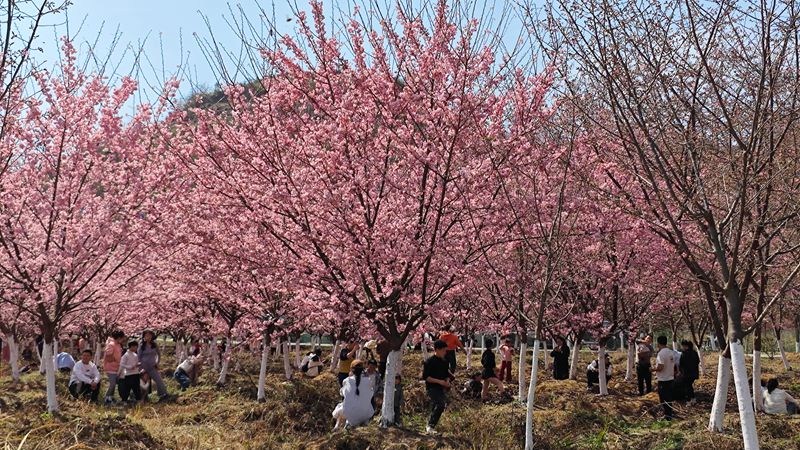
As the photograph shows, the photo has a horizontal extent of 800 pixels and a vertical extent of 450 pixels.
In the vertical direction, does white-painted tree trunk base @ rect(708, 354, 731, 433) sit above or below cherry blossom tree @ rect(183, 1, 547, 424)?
below

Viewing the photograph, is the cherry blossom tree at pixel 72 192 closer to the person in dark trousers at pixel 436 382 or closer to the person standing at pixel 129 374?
the person standing at pixel 129 374

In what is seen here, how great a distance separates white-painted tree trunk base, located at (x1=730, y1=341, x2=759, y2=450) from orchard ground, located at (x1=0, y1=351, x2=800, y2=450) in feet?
7.36

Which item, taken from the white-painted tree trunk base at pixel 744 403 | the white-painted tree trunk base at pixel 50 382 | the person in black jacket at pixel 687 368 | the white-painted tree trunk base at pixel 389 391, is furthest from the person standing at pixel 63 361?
the white-painted tree trunk base at pixel 744 403

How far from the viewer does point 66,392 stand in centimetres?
1466

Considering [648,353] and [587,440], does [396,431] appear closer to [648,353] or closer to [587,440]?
[587,440]

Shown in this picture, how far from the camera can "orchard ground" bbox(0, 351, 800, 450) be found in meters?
8.35

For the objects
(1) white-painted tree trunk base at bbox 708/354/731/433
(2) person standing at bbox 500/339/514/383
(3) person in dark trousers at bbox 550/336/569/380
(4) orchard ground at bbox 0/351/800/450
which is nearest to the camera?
(4) orchard ground at bbox 0/351/800/450

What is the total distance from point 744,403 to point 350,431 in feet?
15.3

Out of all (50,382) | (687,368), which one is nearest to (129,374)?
(50,382)

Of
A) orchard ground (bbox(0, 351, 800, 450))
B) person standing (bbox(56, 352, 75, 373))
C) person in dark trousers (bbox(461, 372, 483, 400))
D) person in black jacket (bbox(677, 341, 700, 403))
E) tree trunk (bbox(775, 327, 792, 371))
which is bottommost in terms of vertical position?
orchard ground (bbox(0, 351, 800, 450))

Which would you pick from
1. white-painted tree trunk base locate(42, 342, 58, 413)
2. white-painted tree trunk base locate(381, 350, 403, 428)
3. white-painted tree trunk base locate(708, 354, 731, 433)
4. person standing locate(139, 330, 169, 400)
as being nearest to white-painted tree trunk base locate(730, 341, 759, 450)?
white-painted tree trunk base locate(708, 354, 731, 433)

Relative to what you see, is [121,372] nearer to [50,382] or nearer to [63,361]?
[50,382]

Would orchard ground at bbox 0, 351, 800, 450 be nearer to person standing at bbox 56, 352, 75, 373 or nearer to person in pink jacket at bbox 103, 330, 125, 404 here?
person in pink jacket at bbox 103, 330, 125, 404

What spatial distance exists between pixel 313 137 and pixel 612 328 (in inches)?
341
